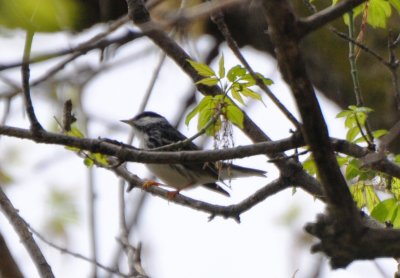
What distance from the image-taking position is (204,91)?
138 inches

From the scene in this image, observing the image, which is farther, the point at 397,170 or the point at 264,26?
the point at 264,26

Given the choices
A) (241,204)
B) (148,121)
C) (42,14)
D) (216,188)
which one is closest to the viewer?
(42,14)

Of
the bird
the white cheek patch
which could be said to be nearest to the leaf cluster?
the bird

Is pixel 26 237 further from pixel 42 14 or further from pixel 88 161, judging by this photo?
pixel 42 14

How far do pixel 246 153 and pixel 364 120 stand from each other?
45 cm

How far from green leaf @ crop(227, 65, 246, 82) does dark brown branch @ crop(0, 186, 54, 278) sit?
1064 mm

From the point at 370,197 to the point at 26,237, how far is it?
1443 millimetres

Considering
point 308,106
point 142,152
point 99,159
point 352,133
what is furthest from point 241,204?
point 308,106

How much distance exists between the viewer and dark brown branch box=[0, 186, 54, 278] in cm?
314

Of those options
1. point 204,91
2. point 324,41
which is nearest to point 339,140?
point 204,91

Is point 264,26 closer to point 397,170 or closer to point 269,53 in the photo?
point 269,53

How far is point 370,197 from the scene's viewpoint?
317 cm

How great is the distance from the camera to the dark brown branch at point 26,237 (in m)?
3.14

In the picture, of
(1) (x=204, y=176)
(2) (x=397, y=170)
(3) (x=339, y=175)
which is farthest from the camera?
(1) (x=204, y=176)
